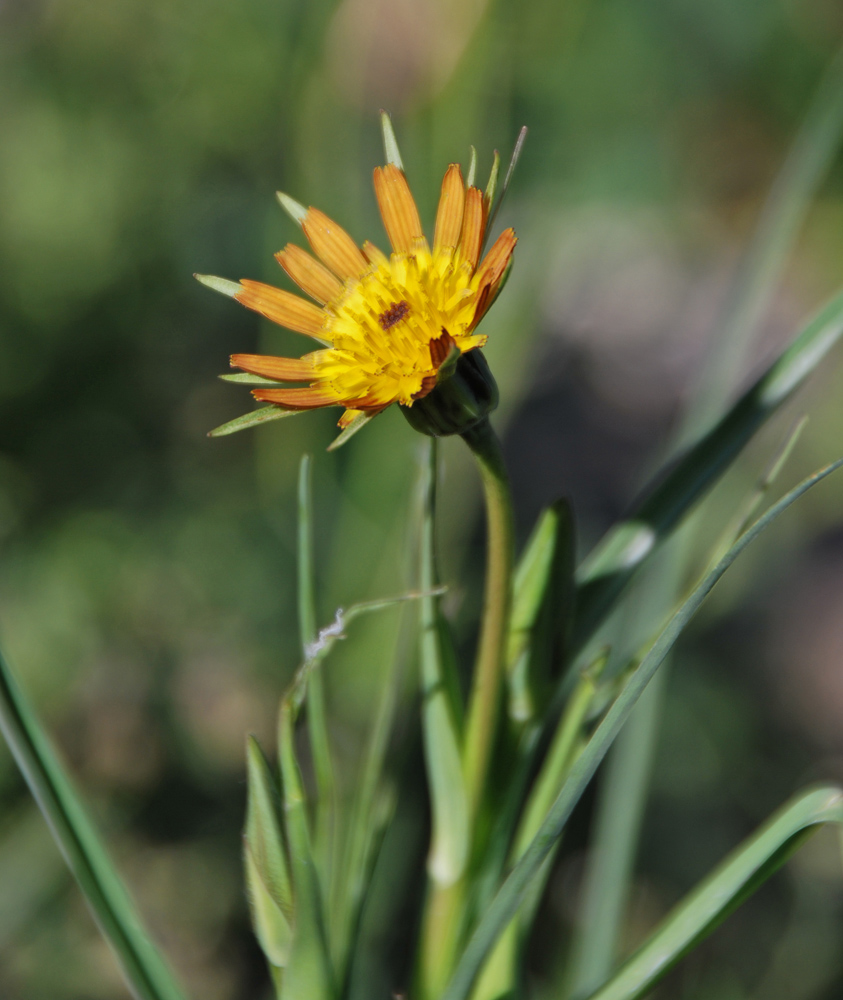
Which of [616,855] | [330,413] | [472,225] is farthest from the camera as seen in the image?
[330,413]

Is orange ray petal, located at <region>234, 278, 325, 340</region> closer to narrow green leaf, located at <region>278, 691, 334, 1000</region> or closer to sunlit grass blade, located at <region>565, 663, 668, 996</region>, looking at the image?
narrow green leaf, located at <region>278, 691, 334, 1000</region>

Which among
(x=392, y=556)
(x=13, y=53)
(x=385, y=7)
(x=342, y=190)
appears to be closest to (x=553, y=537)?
(x=392, y=556)

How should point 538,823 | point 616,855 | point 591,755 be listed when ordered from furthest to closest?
1. point 616,855
2. point 538,823
3. point 591,755

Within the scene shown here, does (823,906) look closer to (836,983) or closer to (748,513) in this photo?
(836,983)

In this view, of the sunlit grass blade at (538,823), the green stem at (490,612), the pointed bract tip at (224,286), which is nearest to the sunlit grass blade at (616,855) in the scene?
the sunlit grass blade at (538,823)

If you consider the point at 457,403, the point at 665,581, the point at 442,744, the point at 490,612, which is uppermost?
the point at 457,403

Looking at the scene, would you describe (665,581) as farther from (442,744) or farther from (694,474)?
(442,744)

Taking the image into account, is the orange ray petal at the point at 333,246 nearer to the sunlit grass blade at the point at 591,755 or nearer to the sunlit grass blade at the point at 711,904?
the sunlit grass blade at the point at 591,755

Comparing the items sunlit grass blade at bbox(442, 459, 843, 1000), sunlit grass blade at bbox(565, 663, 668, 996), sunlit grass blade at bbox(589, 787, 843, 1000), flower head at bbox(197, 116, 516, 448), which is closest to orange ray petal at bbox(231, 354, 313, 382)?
flower head at bbox(197, 116, 516, 448)

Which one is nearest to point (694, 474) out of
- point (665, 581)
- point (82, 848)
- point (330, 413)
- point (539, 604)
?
point (539, 604)
